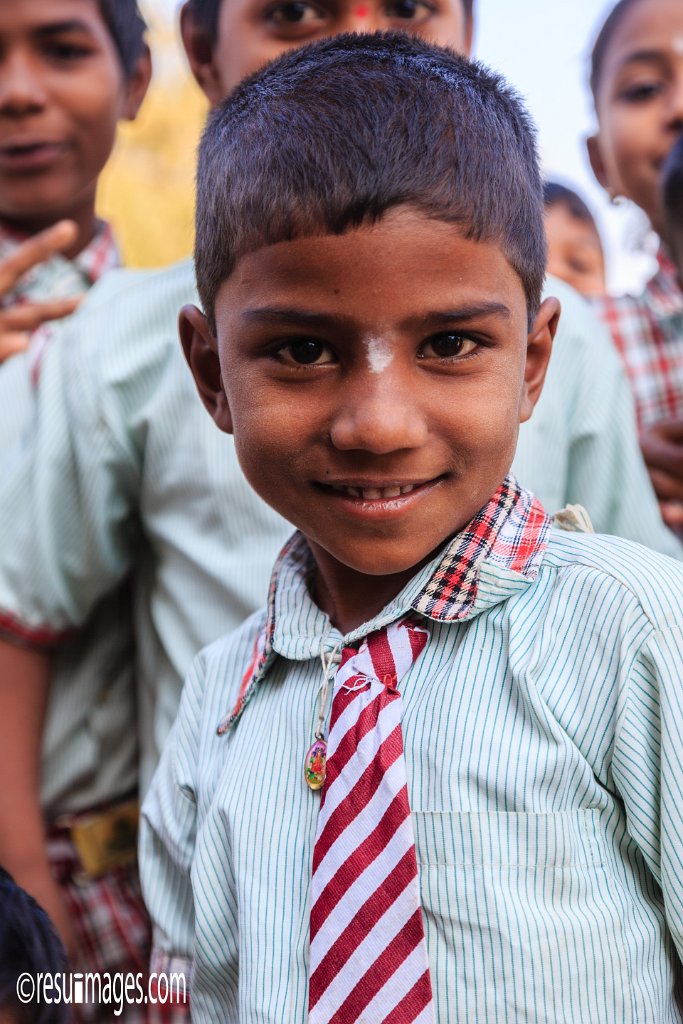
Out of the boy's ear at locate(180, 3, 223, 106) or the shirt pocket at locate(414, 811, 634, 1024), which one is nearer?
the shirt pocket at locate(414, 811, 634, 1024)

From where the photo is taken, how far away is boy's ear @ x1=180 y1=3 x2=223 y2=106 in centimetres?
190

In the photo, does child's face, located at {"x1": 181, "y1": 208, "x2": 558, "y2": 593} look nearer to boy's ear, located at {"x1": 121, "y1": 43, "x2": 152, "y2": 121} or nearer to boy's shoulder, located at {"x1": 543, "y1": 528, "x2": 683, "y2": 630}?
boy's shoulder, located at {"x1": 543, "y1": 528, "x2": 683, "y2": 630}

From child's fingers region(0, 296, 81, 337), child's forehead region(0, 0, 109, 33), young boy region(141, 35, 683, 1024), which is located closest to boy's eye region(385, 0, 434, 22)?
young boy region(141, 35, 683, 1024)

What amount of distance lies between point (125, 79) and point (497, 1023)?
198 centimetres

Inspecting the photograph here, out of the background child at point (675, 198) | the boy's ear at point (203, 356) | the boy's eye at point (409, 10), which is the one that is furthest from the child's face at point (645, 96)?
the boy's ear at point (203, 356)

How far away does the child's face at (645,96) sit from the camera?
2.53 meters

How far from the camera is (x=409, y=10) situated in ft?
5.50

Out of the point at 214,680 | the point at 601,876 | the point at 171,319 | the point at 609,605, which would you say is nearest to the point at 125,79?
the point at 171,319

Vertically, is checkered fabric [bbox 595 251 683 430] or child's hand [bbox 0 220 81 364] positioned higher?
child's hand [bbox 0 220 81 364]

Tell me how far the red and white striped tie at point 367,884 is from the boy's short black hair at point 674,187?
1.54 meters

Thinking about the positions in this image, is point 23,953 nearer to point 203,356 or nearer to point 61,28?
point 203,356

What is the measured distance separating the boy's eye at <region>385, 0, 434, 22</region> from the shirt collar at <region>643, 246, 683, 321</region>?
106cm

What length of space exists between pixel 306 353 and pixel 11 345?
3.32 feet

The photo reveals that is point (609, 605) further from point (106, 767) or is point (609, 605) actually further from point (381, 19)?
point (106, 767)
